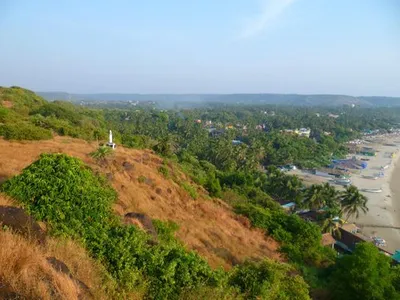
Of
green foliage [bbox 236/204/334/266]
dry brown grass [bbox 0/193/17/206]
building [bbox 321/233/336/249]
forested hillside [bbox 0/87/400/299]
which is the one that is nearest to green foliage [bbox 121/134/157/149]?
forested hillside [bbox 0/87/400/299]

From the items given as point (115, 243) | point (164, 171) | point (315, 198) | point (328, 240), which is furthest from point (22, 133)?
point (315, 198)

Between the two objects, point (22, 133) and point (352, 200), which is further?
point (352, 200)

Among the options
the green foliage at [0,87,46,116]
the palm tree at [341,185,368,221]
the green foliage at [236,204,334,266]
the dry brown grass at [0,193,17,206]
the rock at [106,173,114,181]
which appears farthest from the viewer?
the palm tree at [341,185,368,221]

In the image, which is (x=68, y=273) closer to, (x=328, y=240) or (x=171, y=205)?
(x=171, y=205)

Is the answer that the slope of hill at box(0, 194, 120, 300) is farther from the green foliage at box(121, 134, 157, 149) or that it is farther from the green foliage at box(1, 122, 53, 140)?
the green foliage at box(121, 134, 157, 149)

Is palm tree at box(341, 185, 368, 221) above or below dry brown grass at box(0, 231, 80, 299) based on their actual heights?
below

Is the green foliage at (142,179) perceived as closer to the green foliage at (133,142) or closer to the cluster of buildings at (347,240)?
the green foliage at (133,142)

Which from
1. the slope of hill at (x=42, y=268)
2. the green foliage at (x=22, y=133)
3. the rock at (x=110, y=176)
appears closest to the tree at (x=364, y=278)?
the rock at (x=110, y=176)
